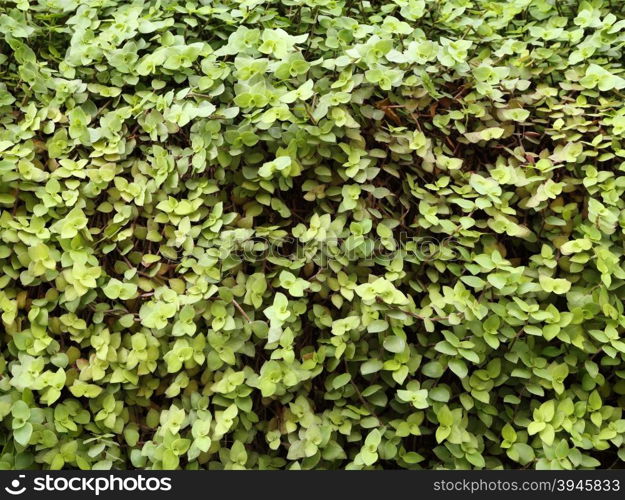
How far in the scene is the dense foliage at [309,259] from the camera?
1.96 metres

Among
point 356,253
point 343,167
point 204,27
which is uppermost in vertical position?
point 204,27

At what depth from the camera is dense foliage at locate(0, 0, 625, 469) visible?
1.96 meters

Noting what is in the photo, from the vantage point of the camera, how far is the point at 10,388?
6.48 ft

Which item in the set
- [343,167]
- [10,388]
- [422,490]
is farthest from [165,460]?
[343,167]

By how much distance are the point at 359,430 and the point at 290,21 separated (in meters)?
1.38

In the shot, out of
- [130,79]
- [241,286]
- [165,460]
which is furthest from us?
[130,79]

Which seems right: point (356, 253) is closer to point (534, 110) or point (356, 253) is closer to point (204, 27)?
point (534, 110)

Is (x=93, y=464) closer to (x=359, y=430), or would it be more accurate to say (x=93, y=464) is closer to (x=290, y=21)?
(x=359, y=430)

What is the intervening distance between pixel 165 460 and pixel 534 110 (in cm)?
158

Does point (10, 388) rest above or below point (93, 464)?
above

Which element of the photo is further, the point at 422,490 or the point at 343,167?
the point at 343,167

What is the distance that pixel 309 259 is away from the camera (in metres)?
2.03

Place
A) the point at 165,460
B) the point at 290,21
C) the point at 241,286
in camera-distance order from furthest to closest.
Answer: the point at 290,21, the point at 241,286, the point at 165,460

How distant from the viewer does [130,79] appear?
7.36 ft
